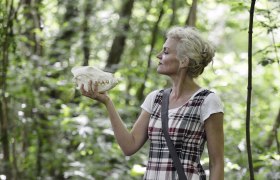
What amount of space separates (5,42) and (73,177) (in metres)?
2.11

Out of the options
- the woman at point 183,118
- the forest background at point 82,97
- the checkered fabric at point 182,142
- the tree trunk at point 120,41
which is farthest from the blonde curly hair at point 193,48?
the tree trunk at point 120,41

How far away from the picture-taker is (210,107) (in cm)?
298

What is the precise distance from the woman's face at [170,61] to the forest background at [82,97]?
3.17 feet

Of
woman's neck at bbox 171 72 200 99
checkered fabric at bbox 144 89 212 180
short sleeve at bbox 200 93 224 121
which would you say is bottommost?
checkered fabric at bbox 144 89 212 180

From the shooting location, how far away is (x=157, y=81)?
7.66 meters

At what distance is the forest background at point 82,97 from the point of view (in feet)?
17.2

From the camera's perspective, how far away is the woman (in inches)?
117

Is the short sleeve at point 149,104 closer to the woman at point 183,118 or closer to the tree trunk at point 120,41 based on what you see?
the woman at point 183,118

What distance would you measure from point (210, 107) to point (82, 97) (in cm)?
408

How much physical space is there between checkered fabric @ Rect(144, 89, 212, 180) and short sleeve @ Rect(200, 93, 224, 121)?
29 mm

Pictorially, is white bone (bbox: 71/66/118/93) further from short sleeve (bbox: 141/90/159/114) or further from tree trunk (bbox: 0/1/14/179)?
tree trunk (bbox: 0/1/14/179)

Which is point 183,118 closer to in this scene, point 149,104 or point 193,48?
point 149,104

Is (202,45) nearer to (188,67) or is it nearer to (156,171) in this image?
(188,67)

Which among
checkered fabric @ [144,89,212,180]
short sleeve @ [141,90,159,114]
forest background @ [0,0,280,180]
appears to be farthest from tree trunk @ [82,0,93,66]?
checkered fabric @ [144,89,212,180]
